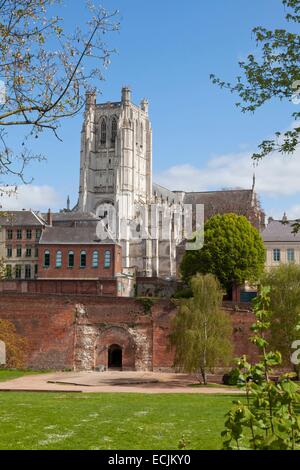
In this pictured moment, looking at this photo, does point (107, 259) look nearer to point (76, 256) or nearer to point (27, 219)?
point (76, 256)

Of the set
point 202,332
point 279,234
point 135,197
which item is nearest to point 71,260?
point 279,234

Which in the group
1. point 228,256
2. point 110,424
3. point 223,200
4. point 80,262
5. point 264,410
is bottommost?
point 110,424

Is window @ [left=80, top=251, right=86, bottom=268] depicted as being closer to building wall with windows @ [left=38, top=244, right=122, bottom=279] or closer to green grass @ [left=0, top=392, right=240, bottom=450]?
building wall with windows @ [left=38, top=244, right=122, bottom=279]

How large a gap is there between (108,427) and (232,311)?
29.8 meters

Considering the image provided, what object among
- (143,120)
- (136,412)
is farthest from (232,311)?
(143,120)

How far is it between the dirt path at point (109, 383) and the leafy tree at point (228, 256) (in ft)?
49.4

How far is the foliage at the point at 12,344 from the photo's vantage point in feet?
142

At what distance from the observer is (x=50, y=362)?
4391cm

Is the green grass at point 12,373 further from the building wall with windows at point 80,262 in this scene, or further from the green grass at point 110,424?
the building wall with windows at point 80,262

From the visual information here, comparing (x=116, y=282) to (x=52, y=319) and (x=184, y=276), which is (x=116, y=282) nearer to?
(x=184, y=276)

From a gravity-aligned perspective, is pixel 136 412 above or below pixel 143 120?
below

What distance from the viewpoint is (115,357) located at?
4581cm

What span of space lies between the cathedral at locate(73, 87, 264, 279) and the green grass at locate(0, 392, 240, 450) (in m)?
59.1

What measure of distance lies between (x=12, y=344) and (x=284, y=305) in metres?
19.6
